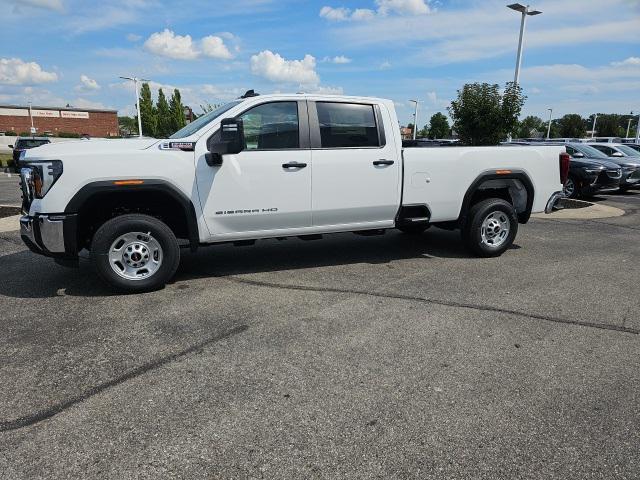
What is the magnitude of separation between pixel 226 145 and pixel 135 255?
1.47 m

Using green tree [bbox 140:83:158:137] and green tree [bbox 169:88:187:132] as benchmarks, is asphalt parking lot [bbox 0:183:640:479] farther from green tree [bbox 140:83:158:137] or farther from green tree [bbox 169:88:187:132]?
green tree [bbox 140:83:158:137]

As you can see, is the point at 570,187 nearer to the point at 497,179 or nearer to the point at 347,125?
the point at 497,179

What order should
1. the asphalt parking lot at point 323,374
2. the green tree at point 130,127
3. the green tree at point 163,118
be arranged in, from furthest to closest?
the green tree at point 130,127, the green tree at point 163,118, the asphalt parking lot at point 323,374

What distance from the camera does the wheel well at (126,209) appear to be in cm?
500

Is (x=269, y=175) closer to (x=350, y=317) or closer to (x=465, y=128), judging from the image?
(x=350, y=317)

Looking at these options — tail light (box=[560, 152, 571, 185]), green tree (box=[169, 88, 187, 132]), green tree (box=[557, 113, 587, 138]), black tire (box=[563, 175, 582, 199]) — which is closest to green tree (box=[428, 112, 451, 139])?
A: green tree (box=[557, 113, 587, 138])

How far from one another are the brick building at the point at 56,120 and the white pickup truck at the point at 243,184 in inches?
3447

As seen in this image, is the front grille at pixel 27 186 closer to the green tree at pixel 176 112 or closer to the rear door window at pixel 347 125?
the rear door window at pixel 347 125

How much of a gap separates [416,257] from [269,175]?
8.60 ft

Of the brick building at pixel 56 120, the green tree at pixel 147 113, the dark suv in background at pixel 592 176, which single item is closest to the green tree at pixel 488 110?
the dark suv in background at pixel 592 176

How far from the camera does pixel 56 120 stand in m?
86.8

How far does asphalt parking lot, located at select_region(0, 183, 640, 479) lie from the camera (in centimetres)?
259

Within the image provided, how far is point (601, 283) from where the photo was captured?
225 inches

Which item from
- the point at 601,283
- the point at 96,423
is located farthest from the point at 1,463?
the point at 601,283
